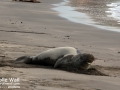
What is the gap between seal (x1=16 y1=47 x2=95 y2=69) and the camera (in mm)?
6590

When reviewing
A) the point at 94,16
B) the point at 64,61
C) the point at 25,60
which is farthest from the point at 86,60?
the point at 94,16

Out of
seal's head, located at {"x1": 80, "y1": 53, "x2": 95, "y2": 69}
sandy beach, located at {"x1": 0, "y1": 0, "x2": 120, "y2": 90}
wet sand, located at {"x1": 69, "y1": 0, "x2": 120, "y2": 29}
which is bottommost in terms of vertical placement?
wet sand, located at {"x1": 69, "y1": 0, "x2": 120, "y2": 29}

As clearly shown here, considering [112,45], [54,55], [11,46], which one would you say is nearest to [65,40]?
[112,45]

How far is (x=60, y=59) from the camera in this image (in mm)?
6793

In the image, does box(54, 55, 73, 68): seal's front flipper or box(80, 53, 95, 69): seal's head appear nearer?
box(80, 53, 95, 69): seal's head

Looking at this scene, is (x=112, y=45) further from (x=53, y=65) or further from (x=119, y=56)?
(x=53, y=65)

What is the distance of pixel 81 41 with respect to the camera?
10211 mm

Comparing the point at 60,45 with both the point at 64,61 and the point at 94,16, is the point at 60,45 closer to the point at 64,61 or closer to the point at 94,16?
the point at 64,61

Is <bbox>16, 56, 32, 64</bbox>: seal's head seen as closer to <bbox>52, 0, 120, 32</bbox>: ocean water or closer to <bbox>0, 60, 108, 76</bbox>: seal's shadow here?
<bbox>0, 60, 108, 76</bbox>: seal's shadow

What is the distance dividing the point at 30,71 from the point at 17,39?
3891 mm

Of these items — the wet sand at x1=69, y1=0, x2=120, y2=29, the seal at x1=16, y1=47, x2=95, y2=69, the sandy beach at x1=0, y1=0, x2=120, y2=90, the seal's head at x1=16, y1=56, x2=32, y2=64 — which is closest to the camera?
the sandy beach at x1=0, y1=0, x2=120, y2=90

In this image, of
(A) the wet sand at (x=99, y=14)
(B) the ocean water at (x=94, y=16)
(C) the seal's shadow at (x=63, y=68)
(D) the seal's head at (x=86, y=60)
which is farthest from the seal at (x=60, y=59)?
(A) the wet sand at (x=99, y=14)

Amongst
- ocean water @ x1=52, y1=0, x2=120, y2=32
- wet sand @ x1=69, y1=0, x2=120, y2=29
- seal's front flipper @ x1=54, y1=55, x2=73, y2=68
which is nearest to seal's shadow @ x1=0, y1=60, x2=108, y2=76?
seal's front flipper @ x1=54, y1=55, x2=73, y2=68

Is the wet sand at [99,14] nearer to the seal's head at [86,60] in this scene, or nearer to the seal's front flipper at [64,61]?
the seal's front flipper at [64,61]
